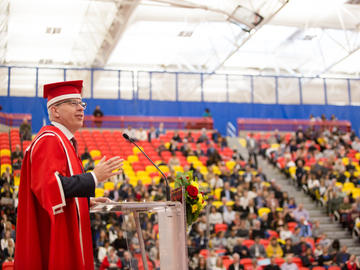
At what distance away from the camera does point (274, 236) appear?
36.1 ft

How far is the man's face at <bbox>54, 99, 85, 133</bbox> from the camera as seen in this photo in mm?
2914

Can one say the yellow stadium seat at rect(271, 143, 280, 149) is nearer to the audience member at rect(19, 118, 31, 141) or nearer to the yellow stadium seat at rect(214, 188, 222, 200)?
the yellow stadium seat at rect(214, 188, 222, 200)

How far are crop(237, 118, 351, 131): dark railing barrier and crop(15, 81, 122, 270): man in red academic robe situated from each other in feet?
52.4

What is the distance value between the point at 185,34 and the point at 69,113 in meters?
17.5

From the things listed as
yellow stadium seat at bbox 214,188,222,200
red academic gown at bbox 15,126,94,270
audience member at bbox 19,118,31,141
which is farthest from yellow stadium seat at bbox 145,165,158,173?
red academic gown at bbox 15,126,94,270

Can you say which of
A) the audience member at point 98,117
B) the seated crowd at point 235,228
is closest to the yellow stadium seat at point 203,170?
the seated crowd at point 235,228

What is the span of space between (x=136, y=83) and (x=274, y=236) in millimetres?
9300

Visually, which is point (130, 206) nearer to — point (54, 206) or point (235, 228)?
point (54, 206)

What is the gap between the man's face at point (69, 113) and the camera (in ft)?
9.56

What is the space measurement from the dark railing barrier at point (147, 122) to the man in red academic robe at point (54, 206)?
13376 mm

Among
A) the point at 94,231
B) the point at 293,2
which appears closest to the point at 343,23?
the point at 293,2

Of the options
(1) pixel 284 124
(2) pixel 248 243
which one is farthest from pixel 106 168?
(1) pixel 284 124

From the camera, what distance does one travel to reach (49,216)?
2600mm

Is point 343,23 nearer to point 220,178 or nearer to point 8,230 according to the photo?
point 220,178
